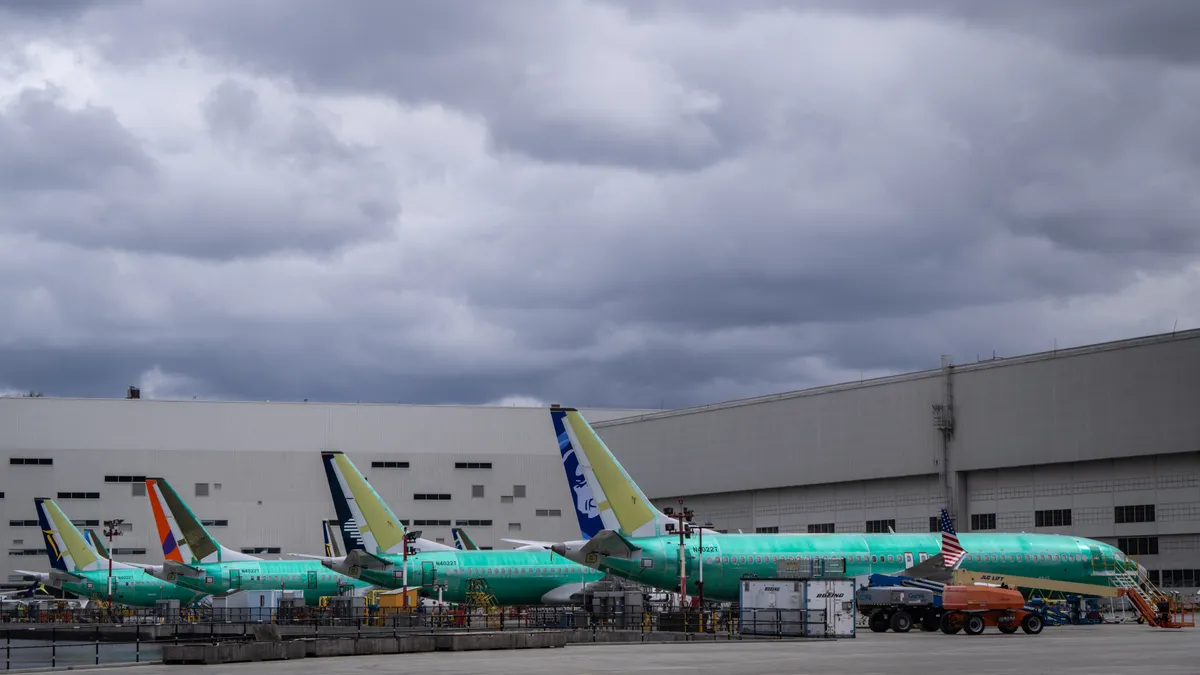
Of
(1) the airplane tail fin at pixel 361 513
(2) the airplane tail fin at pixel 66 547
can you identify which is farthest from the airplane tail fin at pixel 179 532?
(2) the airplane tail fin at pixel 66 547

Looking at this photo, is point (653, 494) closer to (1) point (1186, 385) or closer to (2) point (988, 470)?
(2) point (988, 470)

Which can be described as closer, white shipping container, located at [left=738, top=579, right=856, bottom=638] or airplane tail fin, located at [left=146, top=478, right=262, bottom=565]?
white shipping container, located at [left=738, top=579, right=856, bottom=638]

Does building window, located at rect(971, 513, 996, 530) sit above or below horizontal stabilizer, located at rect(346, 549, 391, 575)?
above

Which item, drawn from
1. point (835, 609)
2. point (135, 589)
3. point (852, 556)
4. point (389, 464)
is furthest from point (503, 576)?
point (389, 464)

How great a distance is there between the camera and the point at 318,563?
90625 millimetres

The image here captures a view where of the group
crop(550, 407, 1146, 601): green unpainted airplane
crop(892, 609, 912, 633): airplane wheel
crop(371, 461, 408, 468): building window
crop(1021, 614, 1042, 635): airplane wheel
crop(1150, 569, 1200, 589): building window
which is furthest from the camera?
crop(371, 461, 408, 468): building window

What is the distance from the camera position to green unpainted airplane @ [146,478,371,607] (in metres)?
82.1

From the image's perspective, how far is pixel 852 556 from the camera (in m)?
69.2

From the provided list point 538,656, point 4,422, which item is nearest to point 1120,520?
point 538,656

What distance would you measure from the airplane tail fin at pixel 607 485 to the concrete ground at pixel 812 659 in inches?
439

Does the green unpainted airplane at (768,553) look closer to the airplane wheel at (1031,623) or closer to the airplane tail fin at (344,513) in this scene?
the airplane wheel at (1031,623)

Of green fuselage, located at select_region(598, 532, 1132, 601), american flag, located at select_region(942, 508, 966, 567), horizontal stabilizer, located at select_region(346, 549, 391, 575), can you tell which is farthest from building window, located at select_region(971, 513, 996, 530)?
horizontal stabilizer, located at select_region(346, 549, 391, 575)

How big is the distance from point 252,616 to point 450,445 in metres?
55.2

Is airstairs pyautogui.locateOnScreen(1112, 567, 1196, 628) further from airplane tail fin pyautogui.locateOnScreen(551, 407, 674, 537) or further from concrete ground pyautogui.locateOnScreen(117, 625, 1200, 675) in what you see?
airplane tail fin pyautogui.locateOnScreen(551, 407, 674, 537)
